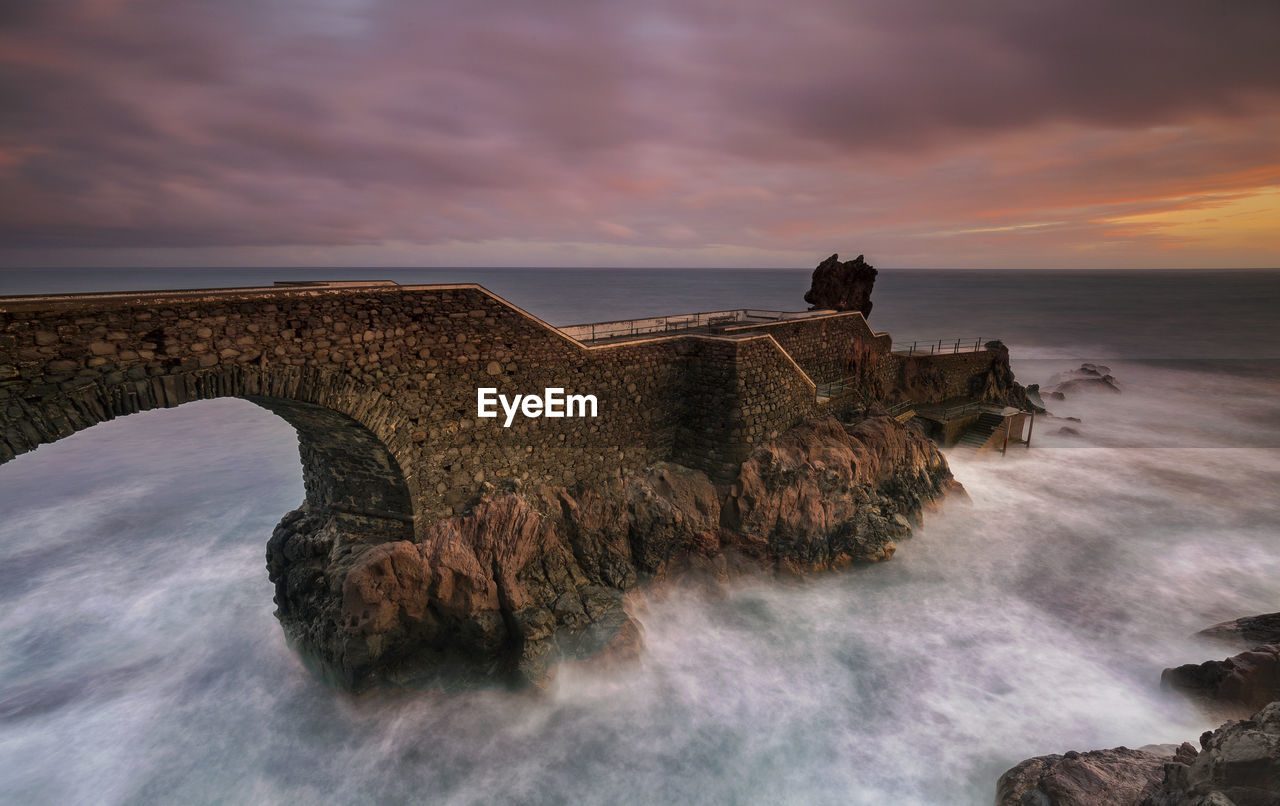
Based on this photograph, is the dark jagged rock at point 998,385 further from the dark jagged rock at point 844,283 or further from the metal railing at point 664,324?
the metal railing at point 664,324

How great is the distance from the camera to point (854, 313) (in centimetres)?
2273

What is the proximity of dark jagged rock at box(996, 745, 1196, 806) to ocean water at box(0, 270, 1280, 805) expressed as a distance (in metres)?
2.31

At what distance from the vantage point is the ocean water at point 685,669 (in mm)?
11000

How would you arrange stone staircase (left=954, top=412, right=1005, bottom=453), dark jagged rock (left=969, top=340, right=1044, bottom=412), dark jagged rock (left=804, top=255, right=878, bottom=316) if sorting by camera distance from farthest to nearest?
1. dark jagged rock (left=969, top=340, right=1044, bottom=412)
2. dark jagged rock (left=804, top=255, right=878, bottom=316)
3. stone staircase (left=954, top=412, right=1005, bottom=453)

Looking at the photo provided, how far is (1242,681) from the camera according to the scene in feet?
38.3

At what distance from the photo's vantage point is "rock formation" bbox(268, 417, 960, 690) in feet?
40.5

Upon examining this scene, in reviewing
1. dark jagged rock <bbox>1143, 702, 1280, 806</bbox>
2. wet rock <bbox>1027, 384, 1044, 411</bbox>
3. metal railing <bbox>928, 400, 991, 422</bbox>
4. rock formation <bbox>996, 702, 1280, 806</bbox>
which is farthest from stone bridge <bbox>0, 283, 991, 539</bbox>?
wet rock <bbox>1027, 384, 1044, 411</bbox>

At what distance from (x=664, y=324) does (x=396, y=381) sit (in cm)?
1037

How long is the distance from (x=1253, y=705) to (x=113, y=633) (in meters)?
25.7

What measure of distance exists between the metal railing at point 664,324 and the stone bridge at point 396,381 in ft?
1.30

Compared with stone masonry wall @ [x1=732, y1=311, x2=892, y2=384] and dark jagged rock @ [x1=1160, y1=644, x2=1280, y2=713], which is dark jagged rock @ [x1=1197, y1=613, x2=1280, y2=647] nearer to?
dark jagged rock @ [x1=1160, y1=644, x2=1280, y2=713]

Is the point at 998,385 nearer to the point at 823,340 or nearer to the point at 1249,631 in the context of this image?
the point at 823,340

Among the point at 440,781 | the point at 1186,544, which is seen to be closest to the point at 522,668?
the point at 440,781

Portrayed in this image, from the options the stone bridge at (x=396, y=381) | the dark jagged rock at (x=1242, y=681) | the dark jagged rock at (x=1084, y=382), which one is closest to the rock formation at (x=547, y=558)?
the stone bridge at (x=396, y=381)
